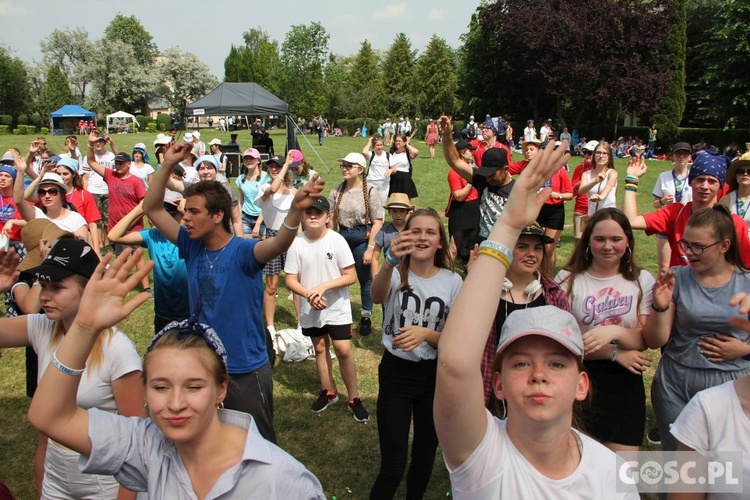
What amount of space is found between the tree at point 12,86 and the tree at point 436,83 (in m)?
48.6

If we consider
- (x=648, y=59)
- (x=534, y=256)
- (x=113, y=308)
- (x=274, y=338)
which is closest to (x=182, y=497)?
(x=113, y=308)

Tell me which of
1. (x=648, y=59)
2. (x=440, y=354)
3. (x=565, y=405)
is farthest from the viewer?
(x=648, y=59)

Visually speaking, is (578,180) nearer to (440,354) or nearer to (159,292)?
(159,292)

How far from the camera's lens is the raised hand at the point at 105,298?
1886mm

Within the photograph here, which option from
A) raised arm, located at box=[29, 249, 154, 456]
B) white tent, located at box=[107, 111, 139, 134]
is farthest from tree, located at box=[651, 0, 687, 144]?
white tent, located at box=[107, 111, 139, 134]

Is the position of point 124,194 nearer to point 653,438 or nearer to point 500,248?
point 653,438

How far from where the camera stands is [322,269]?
5262mm

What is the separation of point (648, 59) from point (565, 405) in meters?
40.4

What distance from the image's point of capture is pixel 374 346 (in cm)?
682

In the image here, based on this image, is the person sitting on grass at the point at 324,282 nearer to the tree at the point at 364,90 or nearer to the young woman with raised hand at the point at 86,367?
the young woman with raised hand at the point at 86,367

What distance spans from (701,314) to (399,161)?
8.65 metres

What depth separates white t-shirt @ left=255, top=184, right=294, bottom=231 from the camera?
7.47 metres

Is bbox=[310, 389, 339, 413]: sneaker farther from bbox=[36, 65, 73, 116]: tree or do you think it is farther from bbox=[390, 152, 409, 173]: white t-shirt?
bbox=[36, 65, 73, 116]: tree

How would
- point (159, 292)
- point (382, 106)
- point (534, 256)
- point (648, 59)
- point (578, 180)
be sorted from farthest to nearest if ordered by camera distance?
1. point (382, 106)
2. point (648, 59)
3. point (578, 180)
4. point (159, 292)
5. point (534, 256)
